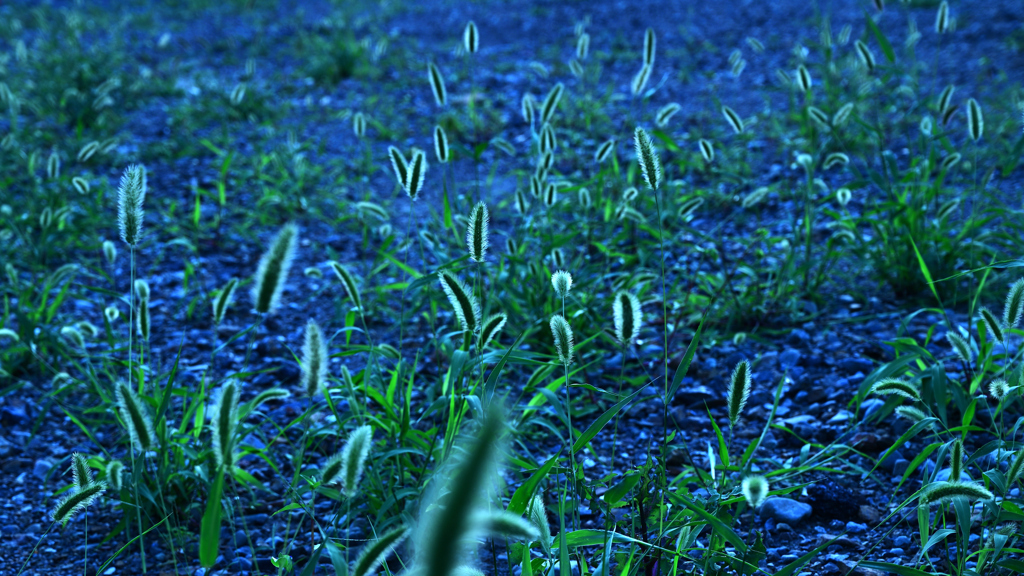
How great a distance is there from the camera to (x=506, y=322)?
2.95 metres

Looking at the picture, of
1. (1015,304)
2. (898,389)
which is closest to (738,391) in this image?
(898,389)

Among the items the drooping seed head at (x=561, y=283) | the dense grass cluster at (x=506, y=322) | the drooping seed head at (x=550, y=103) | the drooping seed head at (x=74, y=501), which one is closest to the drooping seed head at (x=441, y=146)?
the dense grass cluster at (x=506, y=322)

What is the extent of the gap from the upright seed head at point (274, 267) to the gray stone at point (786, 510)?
145cm

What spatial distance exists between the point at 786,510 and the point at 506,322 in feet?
4.35

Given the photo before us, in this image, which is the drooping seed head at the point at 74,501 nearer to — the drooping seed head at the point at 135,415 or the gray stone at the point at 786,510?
the drooping seed head at the point at 135,415

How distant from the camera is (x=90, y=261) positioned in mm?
3965

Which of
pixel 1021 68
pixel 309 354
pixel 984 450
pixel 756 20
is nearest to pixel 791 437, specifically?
pixel 984 450

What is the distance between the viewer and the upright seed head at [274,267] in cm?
131

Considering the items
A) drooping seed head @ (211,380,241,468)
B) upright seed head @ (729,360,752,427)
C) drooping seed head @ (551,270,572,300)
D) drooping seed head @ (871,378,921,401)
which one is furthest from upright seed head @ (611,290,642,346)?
drooping seed head @ (211,380,241,468)

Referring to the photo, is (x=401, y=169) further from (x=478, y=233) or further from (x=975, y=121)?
(x=975, y=121)

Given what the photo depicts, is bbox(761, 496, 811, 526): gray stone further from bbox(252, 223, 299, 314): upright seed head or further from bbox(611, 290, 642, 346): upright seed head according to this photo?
bbox(252, 223, 299, 314): upright seed head

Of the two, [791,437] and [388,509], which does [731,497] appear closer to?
[791,437]

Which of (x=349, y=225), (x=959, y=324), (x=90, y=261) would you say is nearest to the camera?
(x=959, y=324)

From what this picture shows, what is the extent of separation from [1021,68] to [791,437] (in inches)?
203
